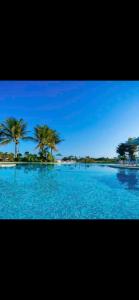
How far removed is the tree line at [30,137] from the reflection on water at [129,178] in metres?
2.81

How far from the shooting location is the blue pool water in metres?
7.05

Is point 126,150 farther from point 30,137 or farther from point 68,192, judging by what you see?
point 30,137

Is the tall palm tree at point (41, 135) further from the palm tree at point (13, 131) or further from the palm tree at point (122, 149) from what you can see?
the palm tree at point (122, 149)

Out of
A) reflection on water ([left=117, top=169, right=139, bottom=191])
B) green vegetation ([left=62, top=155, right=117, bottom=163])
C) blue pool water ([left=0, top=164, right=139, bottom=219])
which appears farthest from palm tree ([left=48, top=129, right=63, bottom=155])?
reflection on water ([left=117, top=169, right=139, bottom=191])

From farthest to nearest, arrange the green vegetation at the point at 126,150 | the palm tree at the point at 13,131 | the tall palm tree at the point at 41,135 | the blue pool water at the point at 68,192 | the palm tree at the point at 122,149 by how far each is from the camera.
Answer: the green vegetation at the point at 126,150 < the palm tree at the point at 122,149 < the palm tree at the point at 13,131 < the tall palm tree at the point at 41,135 < the blue pool water at the point at 68,192

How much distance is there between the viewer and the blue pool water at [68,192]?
Answer: 7.05m

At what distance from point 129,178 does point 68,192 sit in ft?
9.29

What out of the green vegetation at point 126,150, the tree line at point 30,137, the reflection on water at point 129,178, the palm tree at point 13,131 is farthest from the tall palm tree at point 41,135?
the reflection on water at point 129,178

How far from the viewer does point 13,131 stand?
34.7 ft

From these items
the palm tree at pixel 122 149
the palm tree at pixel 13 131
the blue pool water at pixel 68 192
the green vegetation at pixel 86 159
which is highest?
the palm tree at pixel 13 131

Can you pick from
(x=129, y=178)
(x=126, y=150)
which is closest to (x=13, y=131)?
(x=126, y=150)
